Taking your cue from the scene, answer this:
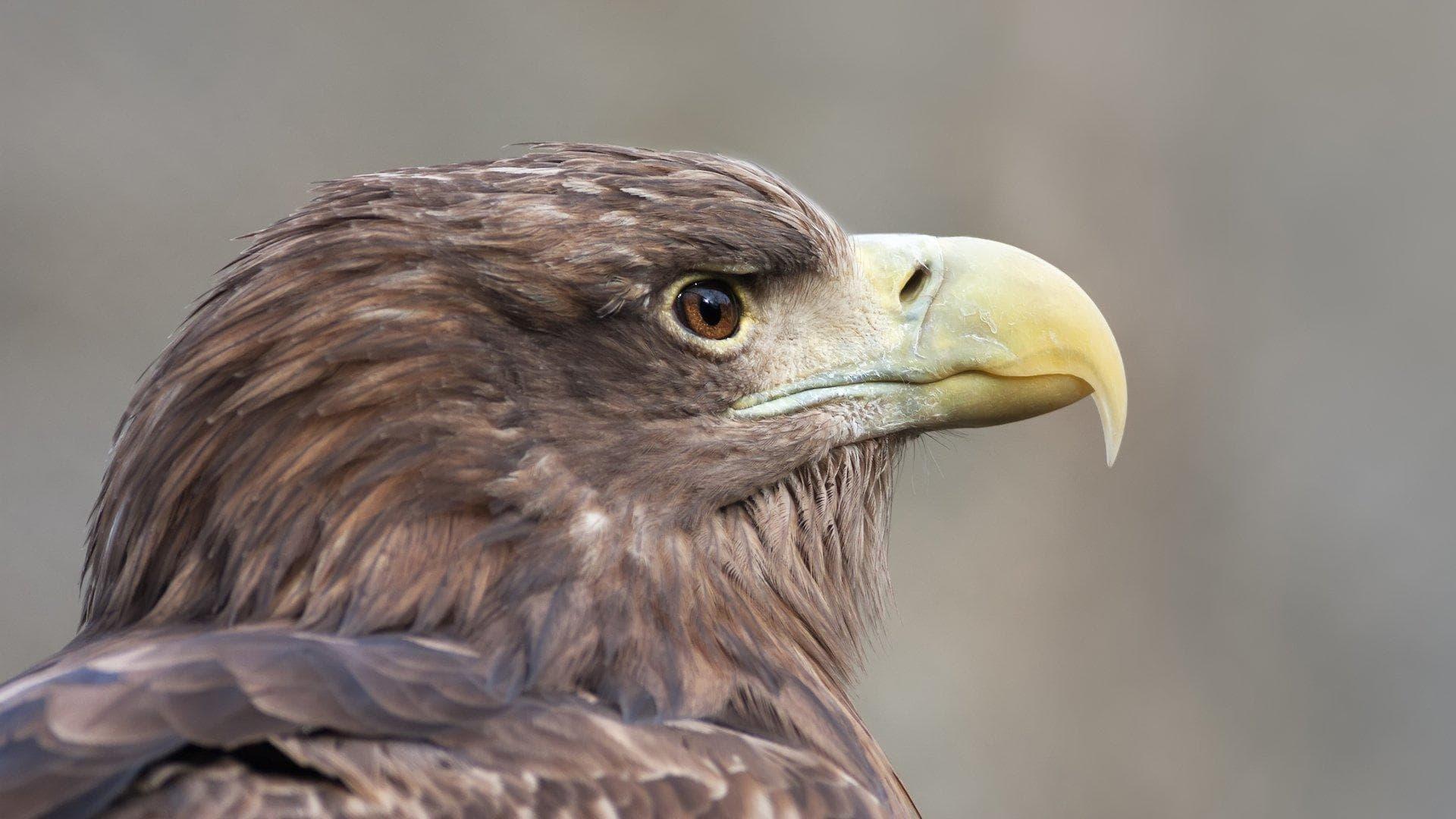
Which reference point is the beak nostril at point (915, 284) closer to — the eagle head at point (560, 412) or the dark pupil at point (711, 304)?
the eagle head at point (560, 412)

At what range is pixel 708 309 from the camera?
223 cm

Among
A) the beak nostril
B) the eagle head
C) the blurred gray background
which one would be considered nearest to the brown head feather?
the eagle head

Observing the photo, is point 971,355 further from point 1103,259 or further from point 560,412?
point 1103,259

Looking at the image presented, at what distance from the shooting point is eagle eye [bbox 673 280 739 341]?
220 centimetres

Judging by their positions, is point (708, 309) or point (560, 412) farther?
point (708, 309)

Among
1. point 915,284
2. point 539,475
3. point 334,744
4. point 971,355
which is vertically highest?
point 915,284

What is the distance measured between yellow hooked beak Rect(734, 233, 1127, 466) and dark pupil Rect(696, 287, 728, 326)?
138 mm

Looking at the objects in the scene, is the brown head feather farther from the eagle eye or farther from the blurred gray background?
the blurred gray background

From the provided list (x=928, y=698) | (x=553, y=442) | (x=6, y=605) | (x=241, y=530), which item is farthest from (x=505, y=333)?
(x=928, y=698)

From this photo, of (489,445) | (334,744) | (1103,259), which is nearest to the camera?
(334,744)

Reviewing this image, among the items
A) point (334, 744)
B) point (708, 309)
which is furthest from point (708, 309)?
point (334, 744)

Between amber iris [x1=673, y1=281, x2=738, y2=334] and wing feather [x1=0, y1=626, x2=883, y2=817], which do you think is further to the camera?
amber iris [x1=673, y1=281, x2=738, y2=334]

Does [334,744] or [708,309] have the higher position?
[708,309]

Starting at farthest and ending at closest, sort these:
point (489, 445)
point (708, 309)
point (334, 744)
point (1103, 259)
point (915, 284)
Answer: point (1103, 259) < point (915, 284) < point (708, 309) < point (489, 445) < point (334, 744)
